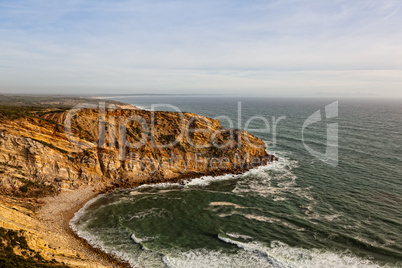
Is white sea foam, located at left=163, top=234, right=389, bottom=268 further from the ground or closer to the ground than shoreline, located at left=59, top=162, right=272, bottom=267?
closer to the ground

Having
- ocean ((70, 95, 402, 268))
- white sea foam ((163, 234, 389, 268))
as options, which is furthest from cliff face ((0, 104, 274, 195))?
white sea foam ((163, 234, 389, 268))

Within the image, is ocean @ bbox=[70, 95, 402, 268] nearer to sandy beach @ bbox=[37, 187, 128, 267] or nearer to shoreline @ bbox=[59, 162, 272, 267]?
shoreline @ bbox=[59, 162, 272, 267]

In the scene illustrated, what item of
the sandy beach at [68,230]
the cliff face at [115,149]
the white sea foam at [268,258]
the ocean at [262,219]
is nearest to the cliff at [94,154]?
the cliff face at [115,149]

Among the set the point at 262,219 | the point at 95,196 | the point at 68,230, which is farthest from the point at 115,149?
the point at 262,219

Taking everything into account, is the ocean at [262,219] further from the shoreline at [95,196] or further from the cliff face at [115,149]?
the cliff face at [115,149]

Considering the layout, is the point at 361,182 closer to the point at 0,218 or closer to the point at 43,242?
the point at 43,242

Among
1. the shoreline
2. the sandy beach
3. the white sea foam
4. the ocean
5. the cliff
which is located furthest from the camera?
the cliff
